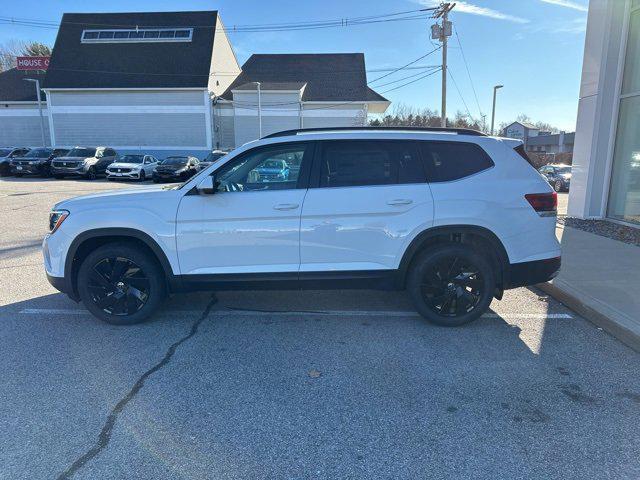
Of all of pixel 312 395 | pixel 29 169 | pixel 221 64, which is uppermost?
pixel 221 64

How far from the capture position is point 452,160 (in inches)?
178

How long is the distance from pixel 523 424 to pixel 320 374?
1.50 m

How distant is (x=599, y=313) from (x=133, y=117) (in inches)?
1376

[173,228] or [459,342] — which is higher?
[173,228]

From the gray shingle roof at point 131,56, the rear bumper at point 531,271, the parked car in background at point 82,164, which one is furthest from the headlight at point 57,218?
the gray shingle roof at point 131,56

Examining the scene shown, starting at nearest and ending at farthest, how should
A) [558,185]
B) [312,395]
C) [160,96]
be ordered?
[312,395], [558,185], [160,96]

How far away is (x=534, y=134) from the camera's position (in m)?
73.8

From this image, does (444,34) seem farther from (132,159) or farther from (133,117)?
(133,117)

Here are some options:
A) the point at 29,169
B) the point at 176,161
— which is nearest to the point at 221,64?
the point at 176,161

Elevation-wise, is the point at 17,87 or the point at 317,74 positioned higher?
the point at 317,74

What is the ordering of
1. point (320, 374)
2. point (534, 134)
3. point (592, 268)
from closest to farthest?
point (320, 374)
point (592, 268)
point (534, 134)

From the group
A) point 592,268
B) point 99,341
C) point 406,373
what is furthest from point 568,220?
point 99,341

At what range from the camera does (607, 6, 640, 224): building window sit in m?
9.53

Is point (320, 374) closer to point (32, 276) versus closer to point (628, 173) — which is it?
point (32, 276)
